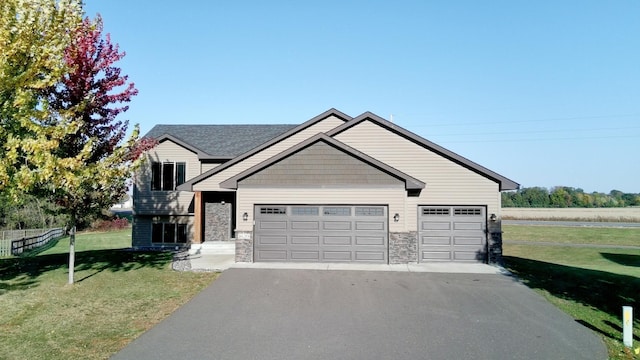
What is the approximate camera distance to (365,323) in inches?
357

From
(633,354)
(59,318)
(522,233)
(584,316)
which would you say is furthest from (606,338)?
(522,233)

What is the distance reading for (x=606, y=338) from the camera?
26.8 feet

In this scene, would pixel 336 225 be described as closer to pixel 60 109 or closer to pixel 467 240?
pixel 467 240

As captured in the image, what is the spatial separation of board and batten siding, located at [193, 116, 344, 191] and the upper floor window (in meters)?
3.96

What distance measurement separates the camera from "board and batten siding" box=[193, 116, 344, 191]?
18016mm

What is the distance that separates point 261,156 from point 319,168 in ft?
12.7

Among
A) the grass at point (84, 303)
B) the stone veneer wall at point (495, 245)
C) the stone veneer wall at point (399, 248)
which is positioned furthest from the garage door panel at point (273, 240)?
the stone veneer wall at point (495, 245)

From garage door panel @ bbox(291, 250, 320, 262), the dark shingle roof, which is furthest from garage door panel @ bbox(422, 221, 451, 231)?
the dark shingle roof

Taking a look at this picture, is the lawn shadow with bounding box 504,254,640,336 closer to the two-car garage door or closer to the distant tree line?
the two-car garage door

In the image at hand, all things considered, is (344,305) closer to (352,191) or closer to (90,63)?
(352,191)

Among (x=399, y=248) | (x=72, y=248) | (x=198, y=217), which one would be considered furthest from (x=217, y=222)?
(x=399, y=248)

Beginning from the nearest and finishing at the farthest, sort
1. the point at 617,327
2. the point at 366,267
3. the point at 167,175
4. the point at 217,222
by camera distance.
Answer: the point at 617,327
the point at 366,267
the point at 217,222
the point at 167,175

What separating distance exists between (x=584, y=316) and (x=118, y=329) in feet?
35.8

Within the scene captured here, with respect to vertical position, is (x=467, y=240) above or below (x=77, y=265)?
above
